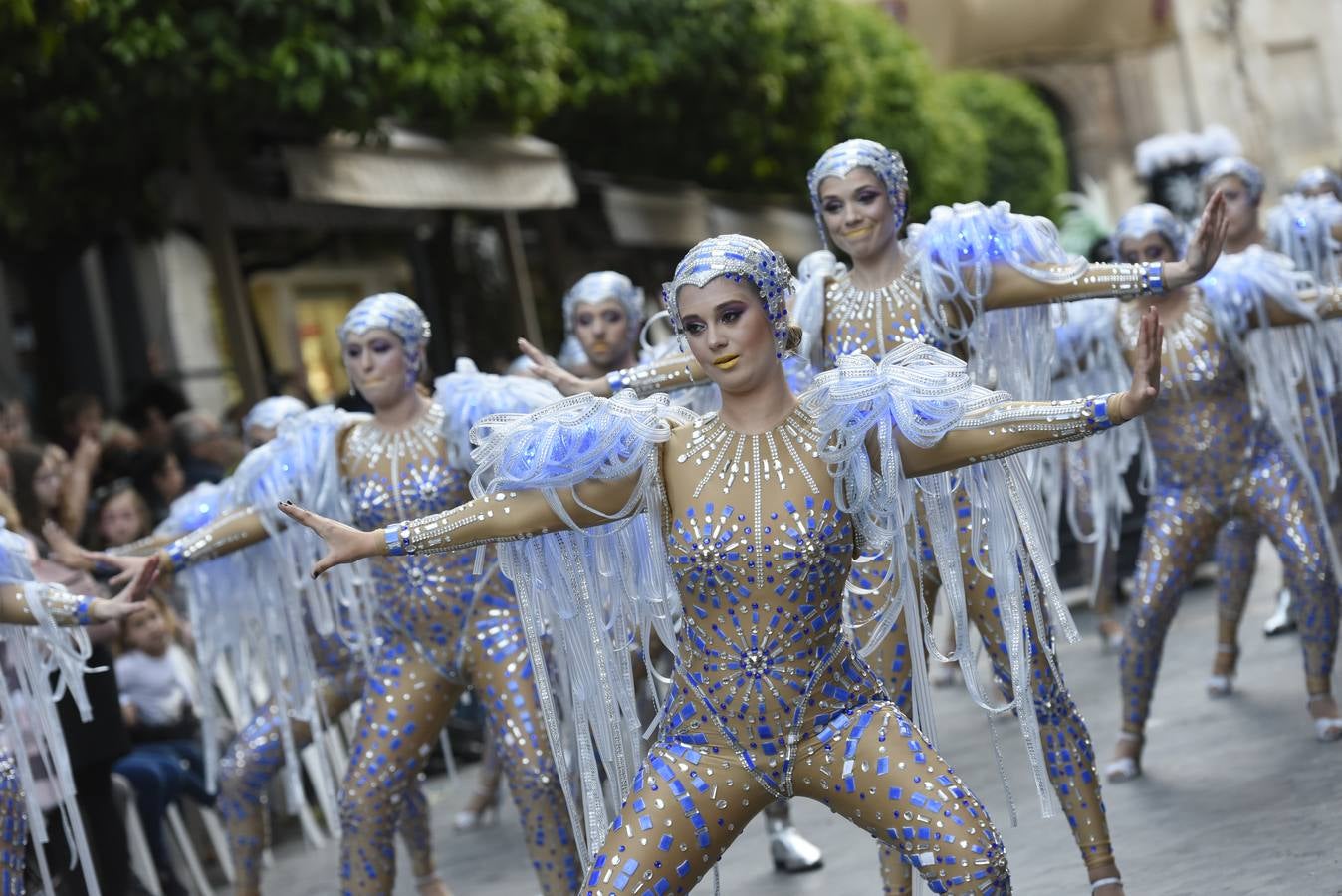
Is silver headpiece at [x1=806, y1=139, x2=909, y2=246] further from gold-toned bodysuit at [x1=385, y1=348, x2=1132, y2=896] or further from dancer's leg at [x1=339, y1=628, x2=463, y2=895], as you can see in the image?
dancer's leg at [x1=339, y1=628, x2=463, y2=895]

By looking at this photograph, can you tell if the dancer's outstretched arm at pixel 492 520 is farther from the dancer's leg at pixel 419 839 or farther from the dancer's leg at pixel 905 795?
the dancer's leg at pixel 419 839

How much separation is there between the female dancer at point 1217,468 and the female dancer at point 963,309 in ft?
4.05

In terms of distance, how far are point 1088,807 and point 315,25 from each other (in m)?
7.15

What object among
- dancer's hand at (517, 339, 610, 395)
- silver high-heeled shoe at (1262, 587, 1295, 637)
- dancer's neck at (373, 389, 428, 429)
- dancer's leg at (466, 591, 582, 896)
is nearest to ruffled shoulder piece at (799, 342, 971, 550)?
dancer's hand at (517, 339, 610, 395)

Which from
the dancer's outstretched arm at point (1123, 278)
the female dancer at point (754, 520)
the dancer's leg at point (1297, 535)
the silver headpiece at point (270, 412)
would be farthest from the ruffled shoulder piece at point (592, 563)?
the silver headpiece at point (270, 412)

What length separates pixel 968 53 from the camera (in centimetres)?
4191

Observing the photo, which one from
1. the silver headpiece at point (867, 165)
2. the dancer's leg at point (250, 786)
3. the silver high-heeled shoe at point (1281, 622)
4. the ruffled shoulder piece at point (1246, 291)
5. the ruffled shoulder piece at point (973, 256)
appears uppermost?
the silver headpiece at point (867, 165)

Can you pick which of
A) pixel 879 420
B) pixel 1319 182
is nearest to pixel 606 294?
pixel 879 420

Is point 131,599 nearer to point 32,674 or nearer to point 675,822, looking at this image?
point 32,674

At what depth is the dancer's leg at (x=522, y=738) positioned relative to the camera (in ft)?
19.0

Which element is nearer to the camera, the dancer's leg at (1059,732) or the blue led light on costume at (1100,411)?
the blue led light on costume at (1100,411)

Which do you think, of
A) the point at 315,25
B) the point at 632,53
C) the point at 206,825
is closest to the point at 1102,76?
the point at 632,53

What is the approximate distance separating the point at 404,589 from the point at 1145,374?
2.70 metres

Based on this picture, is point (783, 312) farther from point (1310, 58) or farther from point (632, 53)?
point (1310, 58)
